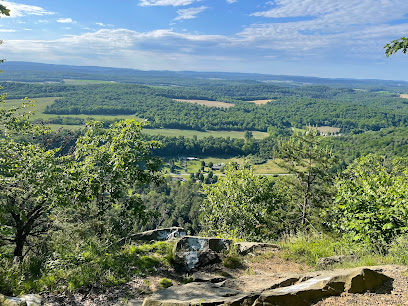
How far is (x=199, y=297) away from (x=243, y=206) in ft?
42.7

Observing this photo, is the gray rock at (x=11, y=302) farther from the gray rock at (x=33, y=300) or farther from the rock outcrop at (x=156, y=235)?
the rock outcrop at (x=156, y=235)

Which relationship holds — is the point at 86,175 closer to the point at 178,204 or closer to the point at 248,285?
the point at 248,285

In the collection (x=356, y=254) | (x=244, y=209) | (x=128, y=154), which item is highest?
(x=128, y=154)

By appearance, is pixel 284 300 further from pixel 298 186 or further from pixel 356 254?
pixel 298 186

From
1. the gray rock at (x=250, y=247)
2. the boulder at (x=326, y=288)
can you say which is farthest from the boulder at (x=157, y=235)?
the boulder at (x=326, y=288)

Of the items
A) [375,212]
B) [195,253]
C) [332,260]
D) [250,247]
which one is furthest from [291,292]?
[375,212]

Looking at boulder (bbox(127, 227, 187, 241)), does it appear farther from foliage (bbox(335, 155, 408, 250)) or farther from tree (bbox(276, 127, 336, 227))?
tree (bbox(276, 127, 336, 227))

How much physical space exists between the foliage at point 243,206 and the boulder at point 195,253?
27.2 feet

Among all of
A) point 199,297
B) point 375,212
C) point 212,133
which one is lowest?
point 212,133

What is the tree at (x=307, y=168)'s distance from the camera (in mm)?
18500

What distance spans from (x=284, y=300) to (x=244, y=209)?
13.2 metres

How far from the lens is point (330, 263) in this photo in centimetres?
729

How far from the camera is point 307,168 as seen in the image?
18.7 meters

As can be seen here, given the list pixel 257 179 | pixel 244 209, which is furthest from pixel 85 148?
pixel 257 179
